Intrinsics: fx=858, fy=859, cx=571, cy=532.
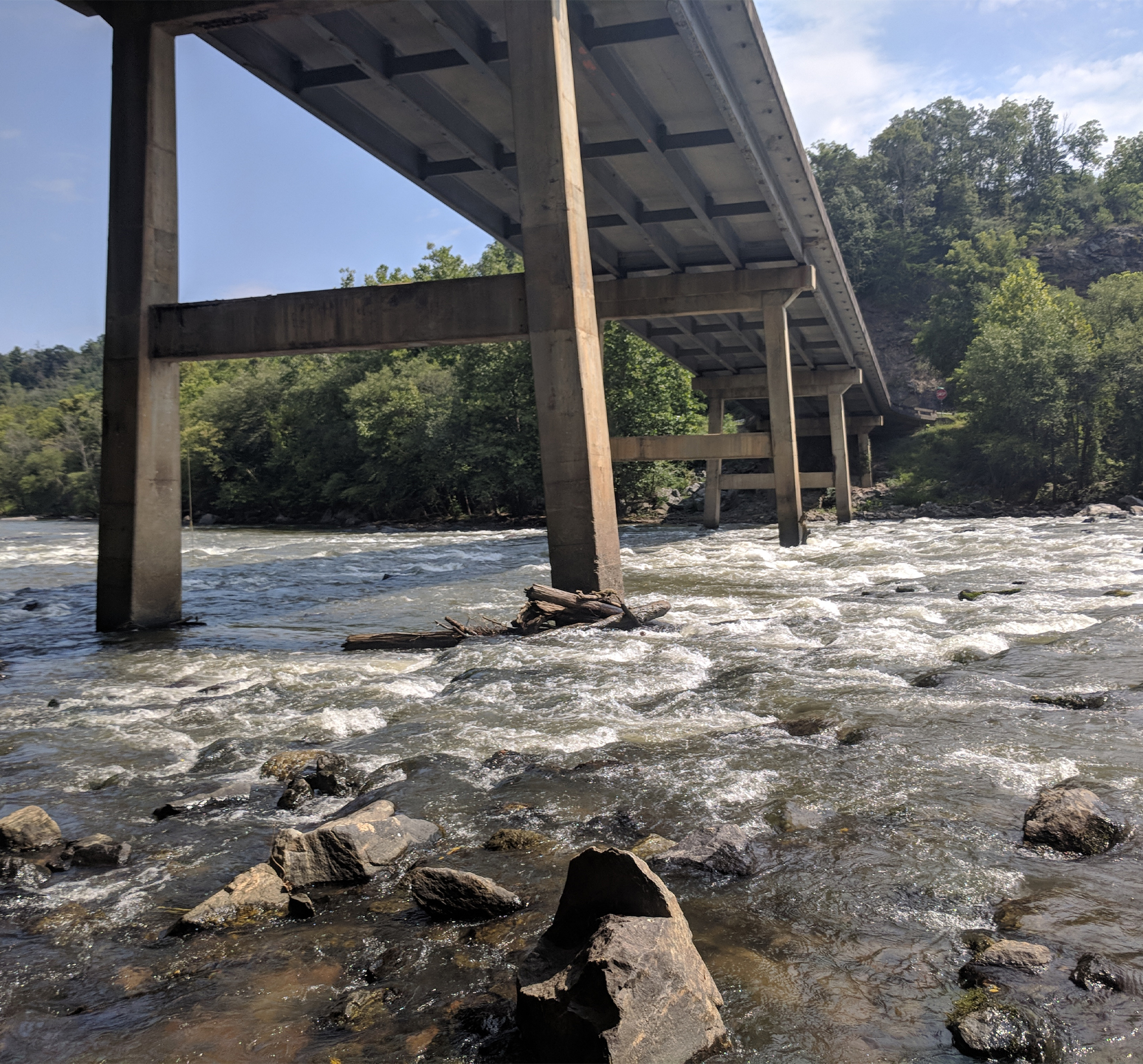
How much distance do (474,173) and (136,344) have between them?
9622 millimetres

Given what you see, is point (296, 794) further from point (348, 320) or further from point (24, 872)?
point (348, 320)

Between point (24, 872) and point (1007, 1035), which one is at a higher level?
point (24, 872)

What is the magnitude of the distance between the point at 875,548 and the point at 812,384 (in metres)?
20.7

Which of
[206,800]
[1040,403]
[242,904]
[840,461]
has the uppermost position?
[1040,403]

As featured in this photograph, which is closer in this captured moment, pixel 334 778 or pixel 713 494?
→ pixel 334 778

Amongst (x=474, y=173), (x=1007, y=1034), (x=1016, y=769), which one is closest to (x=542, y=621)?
(x=1016, y=769)

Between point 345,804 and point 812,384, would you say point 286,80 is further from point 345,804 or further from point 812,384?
point 812,384

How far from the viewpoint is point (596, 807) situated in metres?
4.12

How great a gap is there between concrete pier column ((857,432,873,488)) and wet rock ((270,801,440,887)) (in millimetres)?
51251

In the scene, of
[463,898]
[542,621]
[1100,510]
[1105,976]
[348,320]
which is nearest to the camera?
[1105,976]

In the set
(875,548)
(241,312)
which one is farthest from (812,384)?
(241,312)

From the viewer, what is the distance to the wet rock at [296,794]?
4309 millimetres

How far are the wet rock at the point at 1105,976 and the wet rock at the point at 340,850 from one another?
2457 millimetres

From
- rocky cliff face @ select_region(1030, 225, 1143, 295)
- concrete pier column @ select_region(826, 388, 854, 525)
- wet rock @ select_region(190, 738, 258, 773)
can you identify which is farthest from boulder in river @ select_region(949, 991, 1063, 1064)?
rocky cliff face @ select_region(1030, 225, 1143, 295)
